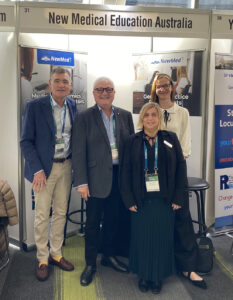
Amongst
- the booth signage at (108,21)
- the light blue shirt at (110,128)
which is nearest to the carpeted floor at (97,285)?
the light blue shirt at (110,128)

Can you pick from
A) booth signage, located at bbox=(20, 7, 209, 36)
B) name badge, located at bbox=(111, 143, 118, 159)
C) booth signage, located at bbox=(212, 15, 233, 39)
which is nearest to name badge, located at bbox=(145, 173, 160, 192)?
name badge, located at bbox=(111, 143, 118, 159)

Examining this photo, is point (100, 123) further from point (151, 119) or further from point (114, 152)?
point (151, 119)

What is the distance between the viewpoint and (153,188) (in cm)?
217

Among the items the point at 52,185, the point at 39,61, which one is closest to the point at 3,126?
the point at 39,61

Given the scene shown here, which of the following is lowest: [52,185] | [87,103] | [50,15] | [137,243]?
[137,243]

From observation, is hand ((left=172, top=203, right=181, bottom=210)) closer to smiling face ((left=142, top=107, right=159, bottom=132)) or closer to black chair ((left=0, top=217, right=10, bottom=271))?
smiling face ((left=142, top=107, right=159, bottom=132))

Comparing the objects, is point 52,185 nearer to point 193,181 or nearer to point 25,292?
point 25,292

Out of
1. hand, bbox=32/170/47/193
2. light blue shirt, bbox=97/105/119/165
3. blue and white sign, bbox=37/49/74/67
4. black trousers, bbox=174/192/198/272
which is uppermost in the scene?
blue and white sign, bbox=37/49/74/67

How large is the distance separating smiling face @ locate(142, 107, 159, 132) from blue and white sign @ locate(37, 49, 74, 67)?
1244 mm

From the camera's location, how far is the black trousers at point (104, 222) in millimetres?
2402

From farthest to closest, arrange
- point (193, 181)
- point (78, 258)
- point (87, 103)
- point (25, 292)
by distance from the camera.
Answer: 1. point (87, 103)
2. point (78, 258)
3. point (193, 181)
4. point (25, 292)

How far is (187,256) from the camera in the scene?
2.42m

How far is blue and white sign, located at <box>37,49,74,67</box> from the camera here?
2857 mm

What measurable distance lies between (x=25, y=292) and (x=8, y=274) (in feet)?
1.09
